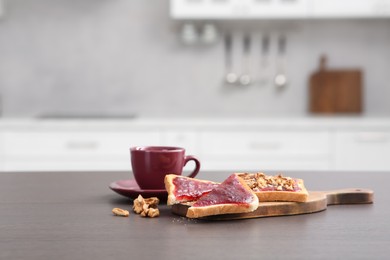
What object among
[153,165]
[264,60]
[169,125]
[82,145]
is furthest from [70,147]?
[153,165]

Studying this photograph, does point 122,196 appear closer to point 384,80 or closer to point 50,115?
point 50,115

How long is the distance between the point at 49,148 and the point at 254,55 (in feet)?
4.51

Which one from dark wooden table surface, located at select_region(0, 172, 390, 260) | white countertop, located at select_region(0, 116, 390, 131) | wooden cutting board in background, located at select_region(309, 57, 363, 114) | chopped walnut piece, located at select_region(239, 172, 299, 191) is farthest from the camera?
wooden cutting board in background, located at select_region(309, 57, 363, 114)

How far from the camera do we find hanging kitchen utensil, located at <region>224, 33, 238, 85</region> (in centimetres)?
412

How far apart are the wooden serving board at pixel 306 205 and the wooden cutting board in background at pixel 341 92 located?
9.24 feet

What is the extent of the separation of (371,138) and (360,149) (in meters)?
0.08

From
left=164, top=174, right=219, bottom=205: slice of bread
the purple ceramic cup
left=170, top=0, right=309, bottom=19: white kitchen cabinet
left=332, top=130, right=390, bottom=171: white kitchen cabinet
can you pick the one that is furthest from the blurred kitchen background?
left=164, top=174, right=219, bottom=205: slice of bread

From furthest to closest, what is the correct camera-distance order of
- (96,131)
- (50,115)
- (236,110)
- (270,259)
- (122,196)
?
(236,110) → (50,115) → (96,131) → (122,196) → (270,259)

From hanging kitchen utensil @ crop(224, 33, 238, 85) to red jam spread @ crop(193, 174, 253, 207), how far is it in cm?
300

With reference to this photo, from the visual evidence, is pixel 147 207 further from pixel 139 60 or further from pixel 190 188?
pixel 139 60

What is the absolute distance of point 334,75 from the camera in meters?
4.08

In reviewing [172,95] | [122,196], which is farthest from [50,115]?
[122,196]

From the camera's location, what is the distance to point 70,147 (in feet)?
11.6

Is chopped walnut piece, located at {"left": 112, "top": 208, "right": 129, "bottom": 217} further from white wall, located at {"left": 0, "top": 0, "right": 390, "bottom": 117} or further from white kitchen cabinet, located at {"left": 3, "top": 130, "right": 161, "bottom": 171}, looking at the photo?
white wall, located at {"left": 0, "top": 0, "right": 390, "bottom": 117}
